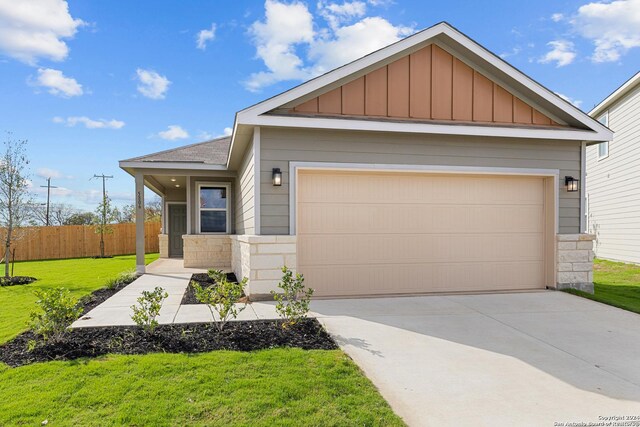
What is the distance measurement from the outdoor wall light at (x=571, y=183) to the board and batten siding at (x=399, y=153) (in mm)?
78

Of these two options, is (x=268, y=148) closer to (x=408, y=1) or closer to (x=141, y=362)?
(x=141, y=362)

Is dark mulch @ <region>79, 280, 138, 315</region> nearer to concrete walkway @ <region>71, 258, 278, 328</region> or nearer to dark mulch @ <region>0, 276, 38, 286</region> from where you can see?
concrete walkway @ <region>71, 258, 278, 328</region>

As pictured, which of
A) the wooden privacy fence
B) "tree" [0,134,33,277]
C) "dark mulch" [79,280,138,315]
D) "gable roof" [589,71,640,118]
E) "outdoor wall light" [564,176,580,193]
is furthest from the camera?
the wooden privacy fence

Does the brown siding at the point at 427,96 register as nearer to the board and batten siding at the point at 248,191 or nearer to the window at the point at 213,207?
the board and batten siding at the point at 248,191

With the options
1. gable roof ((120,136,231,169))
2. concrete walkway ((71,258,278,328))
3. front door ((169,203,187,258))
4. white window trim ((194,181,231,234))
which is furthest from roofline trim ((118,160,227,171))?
front door ((169,203,187,258))

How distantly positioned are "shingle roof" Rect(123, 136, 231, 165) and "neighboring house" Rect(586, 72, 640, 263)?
1325cm

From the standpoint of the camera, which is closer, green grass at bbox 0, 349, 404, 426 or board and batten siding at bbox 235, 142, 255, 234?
green grass at bbox 0, 349, 404, 426

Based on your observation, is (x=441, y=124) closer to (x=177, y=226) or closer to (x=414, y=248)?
(x=414, y=248)

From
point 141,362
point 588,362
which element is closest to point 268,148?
point 141,362

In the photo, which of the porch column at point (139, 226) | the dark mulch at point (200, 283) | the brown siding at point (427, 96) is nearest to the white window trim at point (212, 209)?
the porch column at point (139, 226)

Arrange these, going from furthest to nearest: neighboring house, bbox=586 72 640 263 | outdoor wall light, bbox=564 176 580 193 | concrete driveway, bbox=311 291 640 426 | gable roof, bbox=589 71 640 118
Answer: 1. neighboring house, bbox=586 72 640 263
2. gable roof, bbox=589 71 640 118
3. outdoor wall light, bbox=564 176 580 193
4. concrete driveway, bbox=311 291 640 426

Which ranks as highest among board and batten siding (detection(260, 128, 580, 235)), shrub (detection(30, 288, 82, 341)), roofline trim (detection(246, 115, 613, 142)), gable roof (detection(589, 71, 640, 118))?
gable roof (detection(589, 71, 640, 118))

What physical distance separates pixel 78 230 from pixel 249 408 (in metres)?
17.7

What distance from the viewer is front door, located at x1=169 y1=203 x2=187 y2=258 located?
50.4ft
